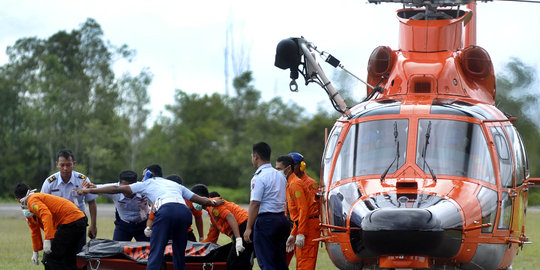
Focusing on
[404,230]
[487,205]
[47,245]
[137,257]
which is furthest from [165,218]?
[487,205]

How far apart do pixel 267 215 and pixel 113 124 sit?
4549cm

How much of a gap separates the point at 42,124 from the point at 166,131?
23.5 feet

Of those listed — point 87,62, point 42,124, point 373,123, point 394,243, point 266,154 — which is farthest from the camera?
point 87,62

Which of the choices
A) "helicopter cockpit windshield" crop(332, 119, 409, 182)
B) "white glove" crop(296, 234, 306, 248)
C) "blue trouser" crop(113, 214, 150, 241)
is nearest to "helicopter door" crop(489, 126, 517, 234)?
"helicopter cockpit windshield" crop(332, 119, 409, 182)

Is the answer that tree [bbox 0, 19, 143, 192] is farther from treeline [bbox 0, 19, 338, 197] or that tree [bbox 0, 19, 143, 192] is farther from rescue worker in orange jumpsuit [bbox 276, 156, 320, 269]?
rescue worker in orange jumpsuit [bbox 276, 156, 320, 269]

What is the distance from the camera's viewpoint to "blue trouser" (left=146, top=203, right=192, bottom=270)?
10594 millimetres

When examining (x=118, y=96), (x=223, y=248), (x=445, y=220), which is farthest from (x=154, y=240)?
(x=118, y=96)

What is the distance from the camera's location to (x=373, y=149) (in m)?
9.94

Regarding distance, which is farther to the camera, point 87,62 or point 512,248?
point 87,62

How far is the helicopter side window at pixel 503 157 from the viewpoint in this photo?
9.85 meters

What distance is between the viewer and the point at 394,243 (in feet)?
28.0

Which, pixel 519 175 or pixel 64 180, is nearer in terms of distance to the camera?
pixel 519 175

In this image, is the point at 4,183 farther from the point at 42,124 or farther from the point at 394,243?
the point at 394,243

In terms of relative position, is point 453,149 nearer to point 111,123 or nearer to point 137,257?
point 137,257
